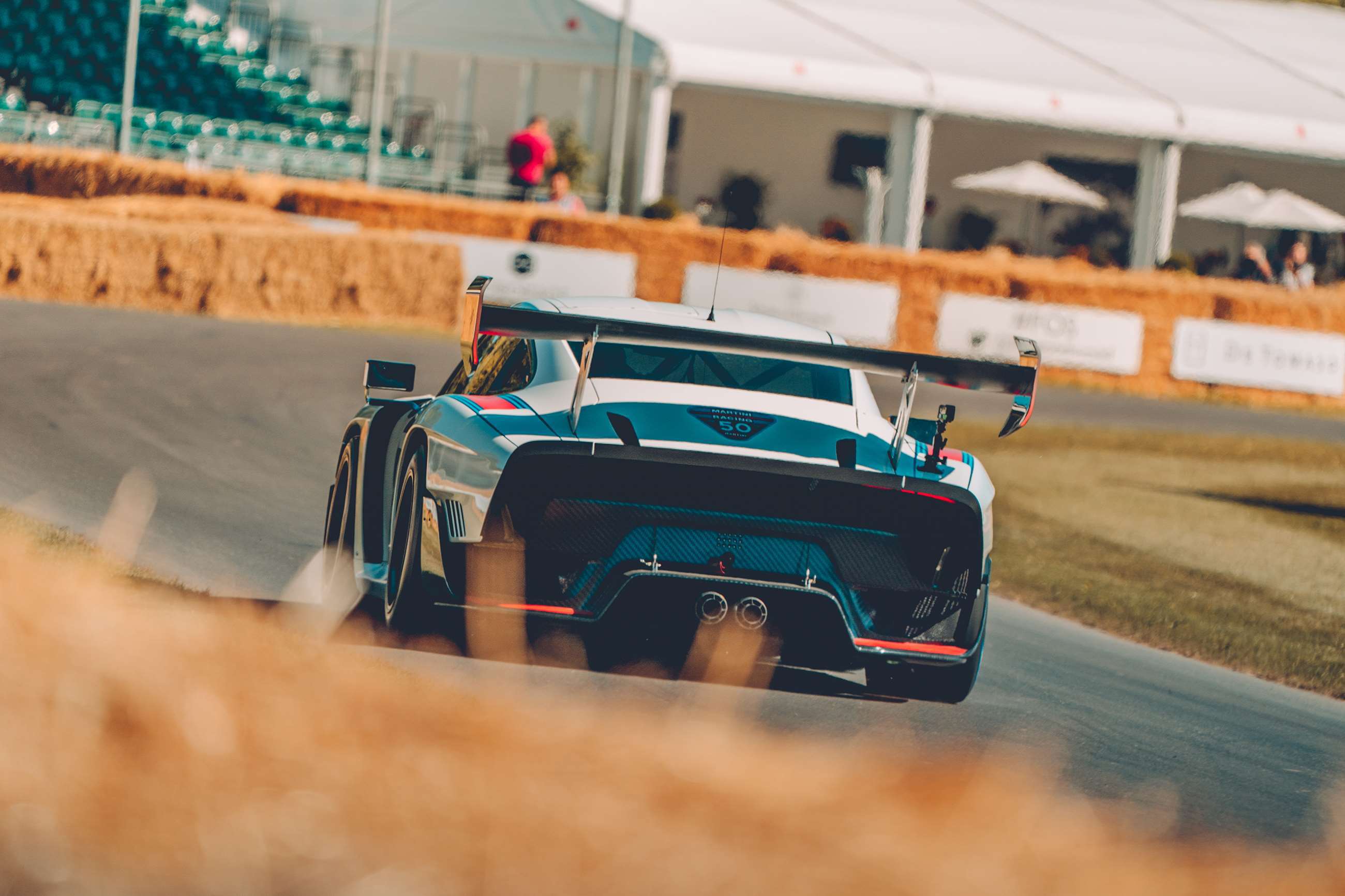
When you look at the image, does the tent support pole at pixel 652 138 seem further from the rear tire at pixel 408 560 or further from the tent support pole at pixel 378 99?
the rear tire at pixel 408 560

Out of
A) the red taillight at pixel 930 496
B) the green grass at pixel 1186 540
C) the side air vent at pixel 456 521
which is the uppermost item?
the red taillight at pixel 930 496

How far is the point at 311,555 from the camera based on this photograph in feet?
27.7

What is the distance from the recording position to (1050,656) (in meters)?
8.48

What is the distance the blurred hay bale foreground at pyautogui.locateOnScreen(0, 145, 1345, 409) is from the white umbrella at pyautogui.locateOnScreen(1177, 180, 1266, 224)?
10.2 meters

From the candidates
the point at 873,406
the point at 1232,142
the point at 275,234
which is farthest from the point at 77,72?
the point at 873,406

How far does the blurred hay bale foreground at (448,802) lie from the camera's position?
2.50 m

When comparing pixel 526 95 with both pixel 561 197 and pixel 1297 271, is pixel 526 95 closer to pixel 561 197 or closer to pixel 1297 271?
pixel 561 197

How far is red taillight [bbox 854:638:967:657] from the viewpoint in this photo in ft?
19.0

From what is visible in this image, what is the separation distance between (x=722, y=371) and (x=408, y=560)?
4.16 ft

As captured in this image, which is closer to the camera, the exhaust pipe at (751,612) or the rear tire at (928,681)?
the exhaust pipe at (751,612)

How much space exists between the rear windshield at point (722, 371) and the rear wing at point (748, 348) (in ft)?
1.56

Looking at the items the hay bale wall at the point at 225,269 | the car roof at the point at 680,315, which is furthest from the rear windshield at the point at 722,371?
the hay bale wall at the point at 225,269

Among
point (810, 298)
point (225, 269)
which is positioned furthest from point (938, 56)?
point (225, 269)

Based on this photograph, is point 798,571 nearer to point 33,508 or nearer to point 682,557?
point 682,557
